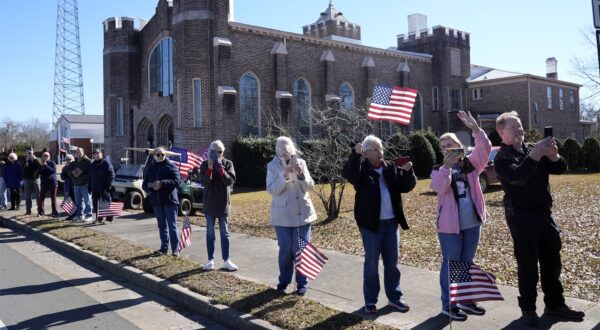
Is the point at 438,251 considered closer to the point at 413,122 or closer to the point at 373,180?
the point at 373,180

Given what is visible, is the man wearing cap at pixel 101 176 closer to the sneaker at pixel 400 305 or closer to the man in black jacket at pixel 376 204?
the man in black jacket at pixel 376 204

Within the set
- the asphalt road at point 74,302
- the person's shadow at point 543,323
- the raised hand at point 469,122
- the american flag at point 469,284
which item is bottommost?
the asphalt road at point 74,302

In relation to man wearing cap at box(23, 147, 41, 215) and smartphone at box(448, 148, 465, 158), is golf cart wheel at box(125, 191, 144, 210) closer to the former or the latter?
man wearing cap at box(23, 147, 41, 215)

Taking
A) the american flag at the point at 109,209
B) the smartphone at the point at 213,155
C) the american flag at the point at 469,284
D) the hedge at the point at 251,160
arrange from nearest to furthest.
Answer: the american flag at the point at 469,284 < the smartphone at the point at 213,155 < the american flag at the point at 109,209 < the hedge at the point at 251,160

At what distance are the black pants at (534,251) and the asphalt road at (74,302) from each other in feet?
10.5

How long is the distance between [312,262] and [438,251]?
343 centimetres

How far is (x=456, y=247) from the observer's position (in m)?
5.21

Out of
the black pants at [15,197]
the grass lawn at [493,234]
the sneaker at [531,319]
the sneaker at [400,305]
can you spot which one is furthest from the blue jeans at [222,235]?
the black pants at [15,197]

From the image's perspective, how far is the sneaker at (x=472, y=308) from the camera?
5247 mm

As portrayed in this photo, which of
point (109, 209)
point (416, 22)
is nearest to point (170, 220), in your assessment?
point (109, 209)

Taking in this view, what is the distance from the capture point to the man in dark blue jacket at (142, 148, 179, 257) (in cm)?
862

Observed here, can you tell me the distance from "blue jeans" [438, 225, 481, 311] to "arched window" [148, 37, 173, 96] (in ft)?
84.0

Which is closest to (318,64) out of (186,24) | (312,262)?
(186,24)

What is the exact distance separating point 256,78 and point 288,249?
2359 cm
